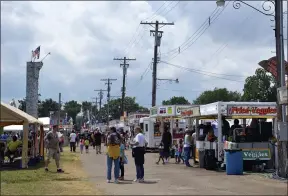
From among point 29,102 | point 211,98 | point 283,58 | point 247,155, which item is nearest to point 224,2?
point 283,58

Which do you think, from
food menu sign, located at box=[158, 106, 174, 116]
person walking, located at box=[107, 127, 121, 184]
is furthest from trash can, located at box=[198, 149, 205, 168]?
food menu sign, located at box=[158, 106, 174, 116]

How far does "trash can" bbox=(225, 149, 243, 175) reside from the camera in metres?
17.3

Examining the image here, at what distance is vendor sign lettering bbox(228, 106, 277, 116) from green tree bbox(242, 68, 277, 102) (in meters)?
50.5

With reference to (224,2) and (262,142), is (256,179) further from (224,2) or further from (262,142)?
(224,2)

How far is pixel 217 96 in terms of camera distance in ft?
308

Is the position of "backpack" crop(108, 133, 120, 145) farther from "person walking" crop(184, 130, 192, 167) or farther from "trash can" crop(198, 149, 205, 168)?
"person walking" crop(184, 130, 192, 167)

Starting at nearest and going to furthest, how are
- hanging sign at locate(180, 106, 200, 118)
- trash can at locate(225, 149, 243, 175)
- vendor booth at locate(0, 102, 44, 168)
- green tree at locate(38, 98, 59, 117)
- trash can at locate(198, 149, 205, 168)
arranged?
trash can at locate(225, 149, 243, 175) → vendor booth at locate(0, 102, 44, 168) → trash can at locate(198, 149, 205, 168) → hanging sign at locate(180, 106, 200, 118) → green tree at locate(38, 98, 59, 117)

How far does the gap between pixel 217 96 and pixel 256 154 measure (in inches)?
2985

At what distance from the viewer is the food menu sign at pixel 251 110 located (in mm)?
18781

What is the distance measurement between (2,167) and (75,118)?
146208mm

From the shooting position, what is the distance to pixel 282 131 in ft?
52.0

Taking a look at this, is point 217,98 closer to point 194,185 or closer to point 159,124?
point 159,124

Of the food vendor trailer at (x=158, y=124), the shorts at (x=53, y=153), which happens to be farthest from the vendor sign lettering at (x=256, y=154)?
the food vendor trailer at (x=158, y=124)

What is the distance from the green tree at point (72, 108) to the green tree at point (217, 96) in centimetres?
8041
